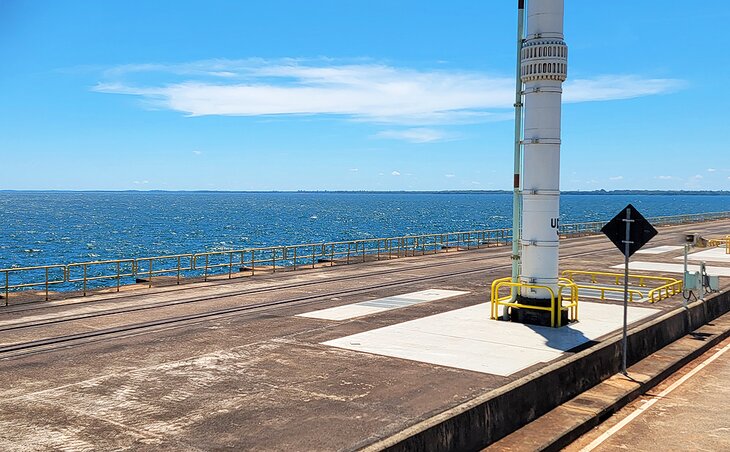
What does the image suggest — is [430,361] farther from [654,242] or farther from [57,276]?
[57,276]

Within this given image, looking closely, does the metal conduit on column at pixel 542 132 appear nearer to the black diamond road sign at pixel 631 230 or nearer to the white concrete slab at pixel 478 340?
the white concrete slab at pixel 478 340

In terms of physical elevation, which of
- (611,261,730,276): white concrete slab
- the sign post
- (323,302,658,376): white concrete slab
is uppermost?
the sign post

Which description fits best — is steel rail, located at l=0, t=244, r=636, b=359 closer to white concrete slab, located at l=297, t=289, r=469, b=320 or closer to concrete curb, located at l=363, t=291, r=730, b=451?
white concrete slab, located at l=297, t=289, r=469, b=320

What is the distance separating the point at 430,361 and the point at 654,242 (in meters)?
41.4

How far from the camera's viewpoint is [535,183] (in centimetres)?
1844

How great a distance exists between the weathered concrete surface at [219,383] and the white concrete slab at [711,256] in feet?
57.7

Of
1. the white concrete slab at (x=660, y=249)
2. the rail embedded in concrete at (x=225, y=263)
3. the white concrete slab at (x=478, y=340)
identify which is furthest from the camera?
the white concrete slab at (x=660, y=249)

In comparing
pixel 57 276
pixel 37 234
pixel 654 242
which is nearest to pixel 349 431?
pixel 654 242

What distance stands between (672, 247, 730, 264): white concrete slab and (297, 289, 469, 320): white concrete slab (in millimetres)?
19502

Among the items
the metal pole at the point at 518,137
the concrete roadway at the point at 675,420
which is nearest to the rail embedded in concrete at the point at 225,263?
the metal pole at the point at 518,137

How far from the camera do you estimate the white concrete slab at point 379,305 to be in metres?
19.9

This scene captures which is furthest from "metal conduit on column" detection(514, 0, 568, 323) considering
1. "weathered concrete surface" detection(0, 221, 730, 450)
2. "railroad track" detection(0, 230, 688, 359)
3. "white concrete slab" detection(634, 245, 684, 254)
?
"white concrete slab" detection(634, 245, 684, 254)

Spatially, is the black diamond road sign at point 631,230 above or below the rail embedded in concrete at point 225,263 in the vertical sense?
above

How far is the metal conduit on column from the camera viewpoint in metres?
18.3
